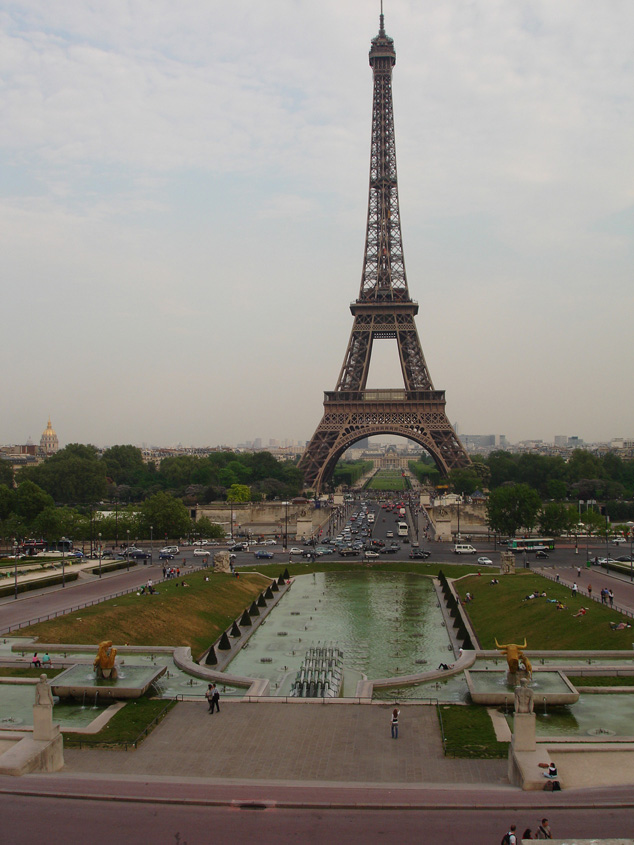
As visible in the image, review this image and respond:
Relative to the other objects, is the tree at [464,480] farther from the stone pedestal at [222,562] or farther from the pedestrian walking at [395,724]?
the pedestrian walking at [395,724]

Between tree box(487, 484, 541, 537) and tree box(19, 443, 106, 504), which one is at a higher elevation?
tree box(19, 443, 106, 504)

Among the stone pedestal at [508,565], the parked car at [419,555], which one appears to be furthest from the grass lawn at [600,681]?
the parked car at [419,555]

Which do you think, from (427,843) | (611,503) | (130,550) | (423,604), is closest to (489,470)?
(611,503)

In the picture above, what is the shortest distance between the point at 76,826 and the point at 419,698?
1387cm

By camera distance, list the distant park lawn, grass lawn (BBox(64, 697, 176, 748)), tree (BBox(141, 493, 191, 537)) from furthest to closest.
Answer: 1. tree (BBox(141, 493, 191, 537))
2. the distant park lawn
3. grass lawn (BBox(64, 697, 176, 748))

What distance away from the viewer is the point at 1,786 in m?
19.0

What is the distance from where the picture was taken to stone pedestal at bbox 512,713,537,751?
20.0 meters

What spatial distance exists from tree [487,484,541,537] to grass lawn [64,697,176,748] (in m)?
55.6

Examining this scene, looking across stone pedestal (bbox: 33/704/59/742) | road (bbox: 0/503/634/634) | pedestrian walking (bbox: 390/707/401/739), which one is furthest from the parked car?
stone pedestal (bbox: 33/704/59/742)

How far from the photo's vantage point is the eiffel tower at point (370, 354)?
366ft

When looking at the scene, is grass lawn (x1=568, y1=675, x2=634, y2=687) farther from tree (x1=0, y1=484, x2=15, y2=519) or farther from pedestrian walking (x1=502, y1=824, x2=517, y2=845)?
tree (x1=0, y1=484, x2=15, y2=519)

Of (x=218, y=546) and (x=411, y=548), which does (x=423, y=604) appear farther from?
(x=218, y=546)

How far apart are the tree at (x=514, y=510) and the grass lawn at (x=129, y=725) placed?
55.6 metres

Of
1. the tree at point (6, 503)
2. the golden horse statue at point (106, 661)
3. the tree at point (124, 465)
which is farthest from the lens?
the tree at point (124, 465)
